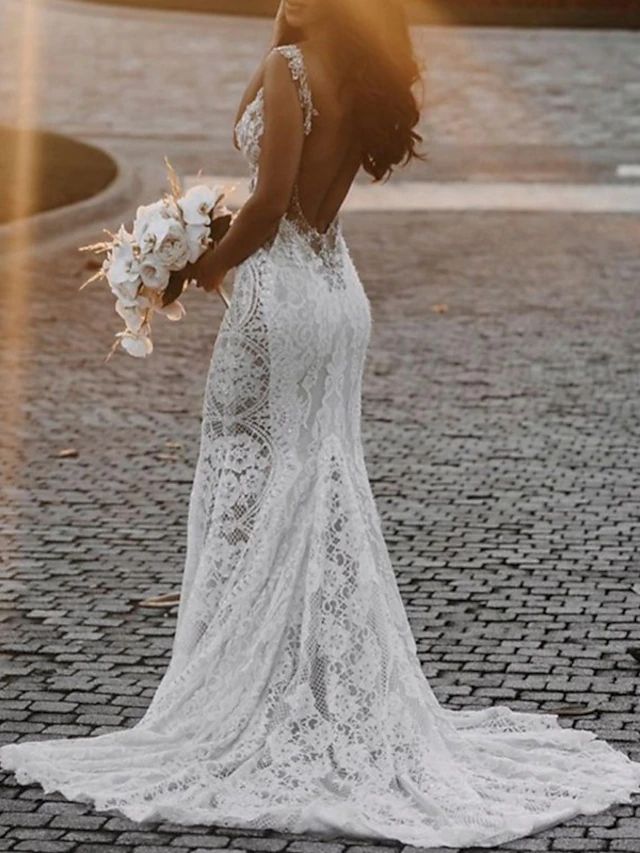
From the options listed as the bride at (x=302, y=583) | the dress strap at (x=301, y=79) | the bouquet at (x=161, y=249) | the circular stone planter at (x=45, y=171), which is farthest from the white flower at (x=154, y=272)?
the circular stone planter at (x=45, y=171)

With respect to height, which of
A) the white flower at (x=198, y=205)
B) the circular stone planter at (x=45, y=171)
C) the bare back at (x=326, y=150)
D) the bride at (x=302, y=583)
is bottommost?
the circular stone planter at (x=45, y=171)

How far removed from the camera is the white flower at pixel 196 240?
582 cm

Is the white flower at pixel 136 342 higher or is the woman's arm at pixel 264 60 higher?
the woman's arm at pixel 264 60

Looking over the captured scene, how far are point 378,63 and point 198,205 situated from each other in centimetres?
62

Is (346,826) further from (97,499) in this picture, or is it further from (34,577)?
(97,499)

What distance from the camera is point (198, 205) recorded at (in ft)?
19.1

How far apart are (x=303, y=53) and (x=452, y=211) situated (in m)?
12.6

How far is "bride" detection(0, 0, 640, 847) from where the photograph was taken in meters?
5.57

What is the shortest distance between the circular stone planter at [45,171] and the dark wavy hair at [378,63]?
34.7ft

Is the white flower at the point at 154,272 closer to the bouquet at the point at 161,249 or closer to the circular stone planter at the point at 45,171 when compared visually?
the bouquet at the point at 161,249

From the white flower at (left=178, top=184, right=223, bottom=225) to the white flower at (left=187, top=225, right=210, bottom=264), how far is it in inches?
0.5

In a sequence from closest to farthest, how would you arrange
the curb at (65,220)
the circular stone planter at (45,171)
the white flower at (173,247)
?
1. the white flower at (173,247)
2. the curb at (65,220)
3. the circular stone planter at (45,171)

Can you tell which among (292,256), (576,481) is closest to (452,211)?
(576,481)

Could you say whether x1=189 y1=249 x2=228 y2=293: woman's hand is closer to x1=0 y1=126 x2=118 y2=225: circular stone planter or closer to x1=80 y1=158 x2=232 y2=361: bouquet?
x1=80 y1=158 x2=232 y2=361: bouquet
